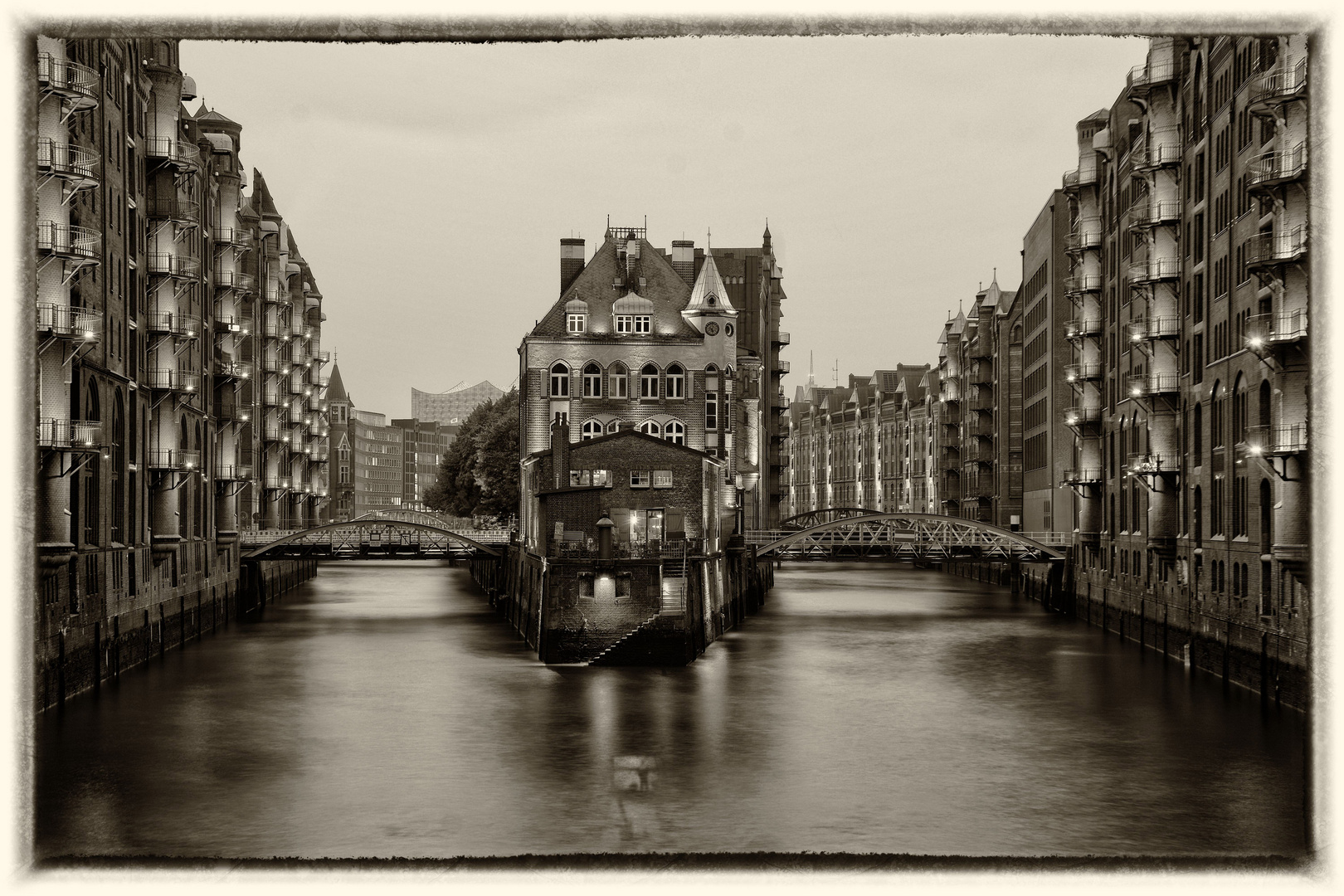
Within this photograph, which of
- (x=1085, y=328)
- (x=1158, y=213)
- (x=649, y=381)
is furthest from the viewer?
(x=649, y=381)

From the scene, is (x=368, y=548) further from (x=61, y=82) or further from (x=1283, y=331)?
(x=1283, y=331)

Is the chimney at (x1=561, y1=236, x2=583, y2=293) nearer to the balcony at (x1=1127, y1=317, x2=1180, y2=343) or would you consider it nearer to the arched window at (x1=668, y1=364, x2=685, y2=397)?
the arched window at (x1=668, y1=364, x2=685, y2=397)

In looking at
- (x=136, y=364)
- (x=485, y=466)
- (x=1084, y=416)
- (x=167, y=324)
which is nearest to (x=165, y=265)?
(x=167, y=324)

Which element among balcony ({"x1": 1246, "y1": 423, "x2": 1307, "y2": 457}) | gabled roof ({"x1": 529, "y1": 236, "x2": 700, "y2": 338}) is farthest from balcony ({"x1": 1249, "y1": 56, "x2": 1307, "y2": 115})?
gabled roof ({"x1": 529, "y1": 236, "x2": 700, "y2": 338})

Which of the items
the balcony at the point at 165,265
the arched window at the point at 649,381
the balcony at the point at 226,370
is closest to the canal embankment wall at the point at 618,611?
the balcony at the point at 165,265

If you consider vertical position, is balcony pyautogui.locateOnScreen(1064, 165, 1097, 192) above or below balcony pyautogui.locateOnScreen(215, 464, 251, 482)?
above

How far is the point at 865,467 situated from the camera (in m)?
164

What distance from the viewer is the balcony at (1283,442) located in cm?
3250

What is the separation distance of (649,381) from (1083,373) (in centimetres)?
2044

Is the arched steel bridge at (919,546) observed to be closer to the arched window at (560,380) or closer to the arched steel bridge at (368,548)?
the arched window at (560,380)

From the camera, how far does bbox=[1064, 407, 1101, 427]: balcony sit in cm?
6538

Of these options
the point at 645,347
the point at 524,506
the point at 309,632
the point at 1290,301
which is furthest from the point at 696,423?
the point at 1290,301

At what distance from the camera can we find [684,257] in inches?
3127

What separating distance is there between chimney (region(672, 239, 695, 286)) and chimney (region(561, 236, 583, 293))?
5135 mm
